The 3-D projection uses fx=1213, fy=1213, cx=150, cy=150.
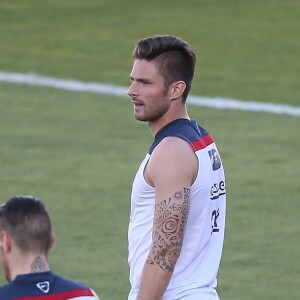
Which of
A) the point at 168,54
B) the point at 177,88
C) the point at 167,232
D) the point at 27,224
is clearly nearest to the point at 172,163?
the point at 167,232

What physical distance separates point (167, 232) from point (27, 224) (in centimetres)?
78

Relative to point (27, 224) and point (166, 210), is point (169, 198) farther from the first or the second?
point (27, 224)

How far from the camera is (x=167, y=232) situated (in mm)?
5207

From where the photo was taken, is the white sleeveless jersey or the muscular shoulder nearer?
the muscular shoulder

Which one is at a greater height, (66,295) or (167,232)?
(167,232)

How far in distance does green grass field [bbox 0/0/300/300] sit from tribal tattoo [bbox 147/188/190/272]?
4.21 metres

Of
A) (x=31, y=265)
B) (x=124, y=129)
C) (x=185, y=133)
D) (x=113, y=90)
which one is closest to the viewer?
(x=31, y=265)

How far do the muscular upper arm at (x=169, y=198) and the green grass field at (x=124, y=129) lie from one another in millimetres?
4216

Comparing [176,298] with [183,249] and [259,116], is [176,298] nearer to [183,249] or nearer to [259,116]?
[183,249]

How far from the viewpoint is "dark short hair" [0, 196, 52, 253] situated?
4637 millimetres

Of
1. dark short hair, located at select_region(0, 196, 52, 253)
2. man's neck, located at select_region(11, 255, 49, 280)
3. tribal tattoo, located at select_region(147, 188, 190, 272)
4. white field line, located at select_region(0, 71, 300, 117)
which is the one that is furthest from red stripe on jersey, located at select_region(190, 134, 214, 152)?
white field line, located at select_region(0, 71, 300, 117)

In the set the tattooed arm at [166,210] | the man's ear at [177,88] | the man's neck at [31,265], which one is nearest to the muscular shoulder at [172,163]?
the tattooed arm at [166,210]

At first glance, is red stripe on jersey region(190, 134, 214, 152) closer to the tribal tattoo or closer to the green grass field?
the tribal tattoo

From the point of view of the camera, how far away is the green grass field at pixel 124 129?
10609mm
